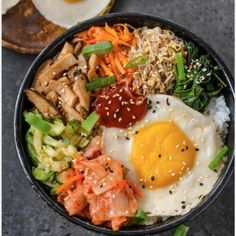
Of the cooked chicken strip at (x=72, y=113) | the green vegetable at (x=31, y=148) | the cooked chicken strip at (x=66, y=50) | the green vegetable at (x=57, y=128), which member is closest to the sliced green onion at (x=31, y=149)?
the green vegetable at (x=31, y=148)

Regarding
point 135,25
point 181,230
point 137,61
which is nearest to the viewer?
point 137,61

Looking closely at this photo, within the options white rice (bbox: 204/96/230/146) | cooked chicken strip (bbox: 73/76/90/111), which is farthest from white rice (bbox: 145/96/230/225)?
cooked chicken strip (bbox: 73/76/90/111)

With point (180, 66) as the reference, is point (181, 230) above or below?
below

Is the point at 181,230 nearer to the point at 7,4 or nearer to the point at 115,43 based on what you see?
the point at 115,43

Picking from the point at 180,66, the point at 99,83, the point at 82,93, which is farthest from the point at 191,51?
the point at 82,93

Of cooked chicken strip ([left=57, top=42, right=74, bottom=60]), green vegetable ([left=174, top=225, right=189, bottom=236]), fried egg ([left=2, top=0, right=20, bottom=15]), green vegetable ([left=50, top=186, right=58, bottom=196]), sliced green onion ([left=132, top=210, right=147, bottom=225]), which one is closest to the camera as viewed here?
sliced green onion ([left=132, top=210, right=147, bottom=225])

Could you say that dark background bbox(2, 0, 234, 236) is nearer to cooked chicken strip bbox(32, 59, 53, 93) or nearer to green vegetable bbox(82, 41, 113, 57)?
cooked chicken strip bbox(32, 59, 53, 93)

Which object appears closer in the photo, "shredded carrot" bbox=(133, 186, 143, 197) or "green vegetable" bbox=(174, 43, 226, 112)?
"shredded carrot" bbox=(133, 186, 143, 197)

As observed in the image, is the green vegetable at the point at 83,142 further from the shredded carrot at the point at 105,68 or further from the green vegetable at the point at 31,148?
the shredded carrot at the point at 105,68
